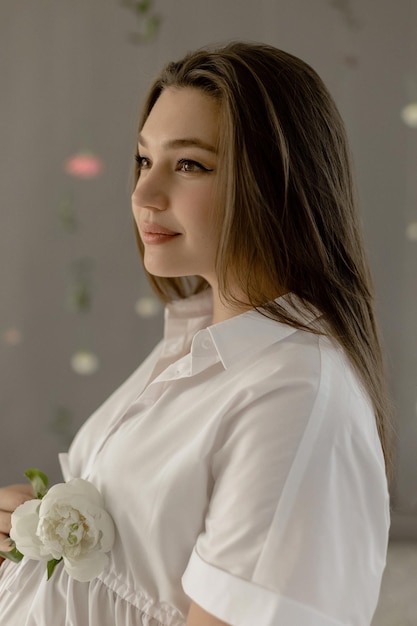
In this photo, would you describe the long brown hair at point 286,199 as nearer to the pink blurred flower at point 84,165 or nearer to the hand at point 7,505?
the hand at point 7,505

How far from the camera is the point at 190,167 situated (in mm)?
1182

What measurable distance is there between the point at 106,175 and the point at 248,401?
1392 mm

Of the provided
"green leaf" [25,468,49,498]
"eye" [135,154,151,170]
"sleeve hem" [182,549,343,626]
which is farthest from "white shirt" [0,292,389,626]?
"eye" [135,154,151,170]

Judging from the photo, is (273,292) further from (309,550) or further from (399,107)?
(399,107)

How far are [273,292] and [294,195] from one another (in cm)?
16

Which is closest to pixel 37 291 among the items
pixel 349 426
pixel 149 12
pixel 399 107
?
pixel 149 12

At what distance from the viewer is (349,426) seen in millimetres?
985

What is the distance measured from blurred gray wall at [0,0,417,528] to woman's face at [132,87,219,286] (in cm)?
100

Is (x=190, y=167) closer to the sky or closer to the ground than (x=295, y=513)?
closer to the sky

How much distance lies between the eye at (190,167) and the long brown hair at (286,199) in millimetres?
57

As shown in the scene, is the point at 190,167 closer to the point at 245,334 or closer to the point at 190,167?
the point at 190,167

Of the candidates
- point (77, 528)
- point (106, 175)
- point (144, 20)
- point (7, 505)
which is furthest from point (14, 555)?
point (144, 20)

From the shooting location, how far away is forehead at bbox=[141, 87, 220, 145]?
116cm

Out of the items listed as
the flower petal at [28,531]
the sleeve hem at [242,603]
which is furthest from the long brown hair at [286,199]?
the flower petal at [28,531]
